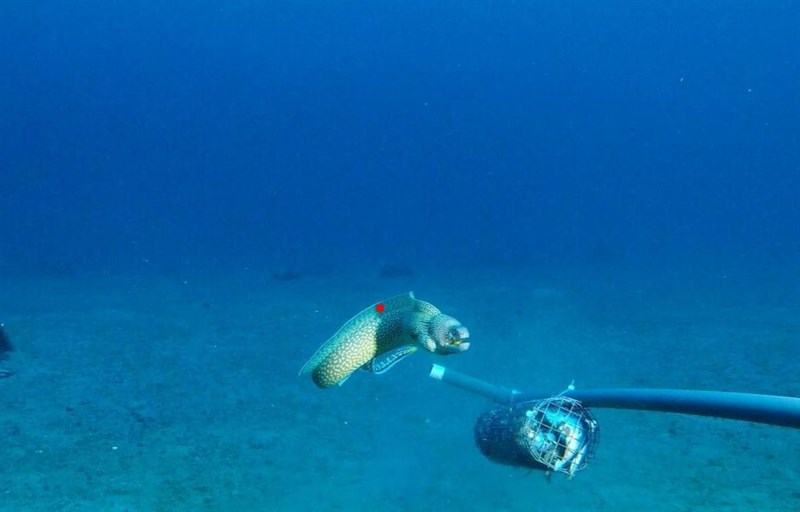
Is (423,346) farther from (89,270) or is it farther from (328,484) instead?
(89,270)

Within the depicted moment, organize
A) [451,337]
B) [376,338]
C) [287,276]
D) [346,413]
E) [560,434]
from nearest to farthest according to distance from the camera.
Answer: [451,337] → [376,338] → [560,434] → [346,413] → [287,276]

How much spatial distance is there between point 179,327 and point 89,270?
41.3 ft

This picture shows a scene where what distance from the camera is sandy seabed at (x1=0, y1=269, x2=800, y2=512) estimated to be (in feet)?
17.7

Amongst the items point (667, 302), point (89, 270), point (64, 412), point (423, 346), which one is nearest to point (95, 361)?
point (64, 412)

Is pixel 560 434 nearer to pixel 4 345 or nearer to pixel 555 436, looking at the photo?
pixel 555 436

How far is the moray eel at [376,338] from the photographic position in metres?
3.17

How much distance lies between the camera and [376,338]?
3271 mm

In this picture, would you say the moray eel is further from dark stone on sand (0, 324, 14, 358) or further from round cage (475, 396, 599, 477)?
dark stone on sand (0, 324, 14, 358)

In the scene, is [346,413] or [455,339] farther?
[346,413]

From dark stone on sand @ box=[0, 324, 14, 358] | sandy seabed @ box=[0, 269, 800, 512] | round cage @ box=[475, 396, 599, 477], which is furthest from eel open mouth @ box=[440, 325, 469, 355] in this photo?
dark stone on sand @ box=[0, 324, 14, 358]

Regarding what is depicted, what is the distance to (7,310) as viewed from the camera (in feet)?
42.4

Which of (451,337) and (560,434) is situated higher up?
(451,337)

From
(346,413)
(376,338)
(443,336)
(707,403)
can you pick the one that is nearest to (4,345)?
(346,413)

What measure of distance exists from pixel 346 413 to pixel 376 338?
169 inches
